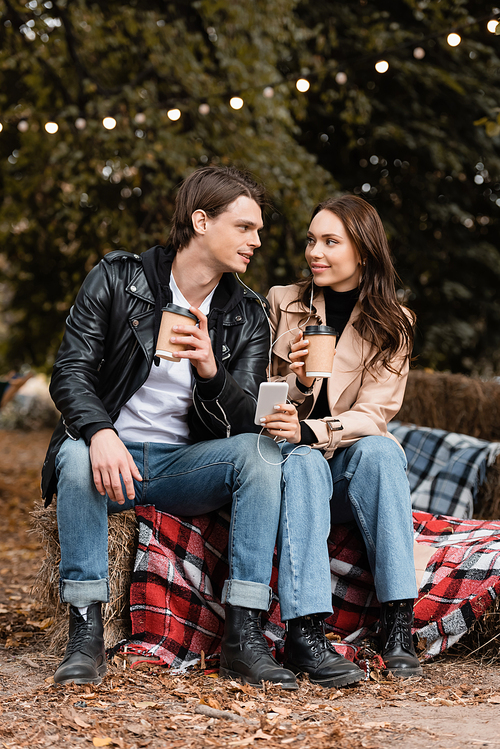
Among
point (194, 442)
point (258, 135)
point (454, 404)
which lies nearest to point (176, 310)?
point (194, 442)

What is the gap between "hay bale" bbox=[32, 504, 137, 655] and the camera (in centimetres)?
263

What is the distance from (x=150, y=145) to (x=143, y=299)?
395 centimetres

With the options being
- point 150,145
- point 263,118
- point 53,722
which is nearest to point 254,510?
point 53,722

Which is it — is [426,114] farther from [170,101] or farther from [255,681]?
[255,681]

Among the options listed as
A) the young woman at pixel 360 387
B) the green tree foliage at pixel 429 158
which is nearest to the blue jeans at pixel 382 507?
the young woman at pixel 360 387

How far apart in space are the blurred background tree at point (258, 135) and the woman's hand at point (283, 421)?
3811 millimetres

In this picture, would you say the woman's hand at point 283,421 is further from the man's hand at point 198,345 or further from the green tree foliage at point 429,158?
the green tree foliage at point 429,158

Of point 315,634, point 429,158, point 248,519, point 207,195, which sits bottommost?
point 315,634

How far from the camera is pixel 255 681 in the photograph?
7.50ft

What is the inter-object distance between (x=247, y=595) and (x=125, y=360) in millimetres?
922

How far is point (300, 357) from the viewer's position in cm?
261

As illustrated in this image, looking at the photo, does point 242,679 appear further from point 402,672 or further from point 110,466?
point 110,466

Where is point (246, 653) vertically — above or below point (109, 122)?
below

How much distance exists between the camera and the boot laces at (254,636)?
2367mm
